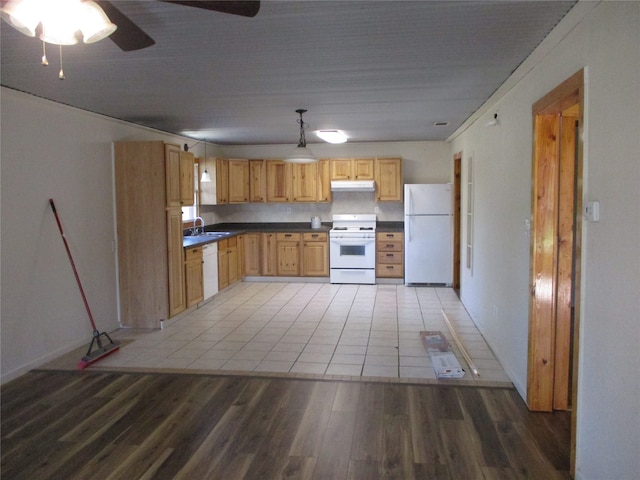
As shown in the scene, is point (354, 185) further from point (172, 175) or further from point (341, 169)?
point (172, 175)

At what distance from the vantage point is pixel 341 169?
25.5 feet

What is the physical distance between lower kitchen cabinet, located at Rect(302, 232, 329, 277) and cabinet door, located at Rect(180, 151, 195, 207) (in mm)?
2518

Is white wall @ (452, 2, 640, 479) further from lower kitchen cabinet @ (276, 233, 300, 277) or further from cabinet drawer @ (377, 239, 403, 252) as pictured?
lower kitchen cabinet @ (276, 233, 300, 277)

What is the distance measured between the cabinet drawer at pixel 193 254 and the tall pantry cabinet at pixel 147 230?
0.90 feet

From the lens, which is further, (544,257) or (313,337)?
(313,337)

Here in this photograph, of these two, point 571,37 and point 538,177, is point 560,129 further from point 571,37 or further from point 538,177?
point 571,37

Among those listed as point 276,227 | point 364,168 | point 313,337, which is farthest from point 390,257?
point 313,337

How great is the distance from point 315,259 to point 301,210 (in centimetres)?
103

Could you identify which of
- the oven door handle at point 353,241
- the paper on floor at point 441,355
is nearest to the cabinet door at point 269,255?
the oven door handle at point 353,241

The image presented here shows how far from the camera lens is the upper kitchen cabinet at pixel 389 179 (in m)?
7.67

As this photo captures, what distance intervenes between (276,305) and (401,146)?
11.5 feet

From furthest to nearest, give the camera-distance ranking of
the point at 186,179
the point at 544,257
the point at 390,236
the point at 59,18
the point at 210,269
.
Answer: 1. the point at 390,236
2. the point at 210,269
3. the point at 186,179
4. the point at 544,257
5. the point at 59,18

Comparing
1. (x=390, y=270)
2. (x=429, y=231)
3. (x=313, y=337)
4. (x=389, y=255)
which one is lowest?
(x=313, y=337)

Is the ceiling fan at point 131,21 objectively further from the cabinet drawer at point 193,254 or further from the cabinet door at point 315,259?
the cabinet door at point 315,259
